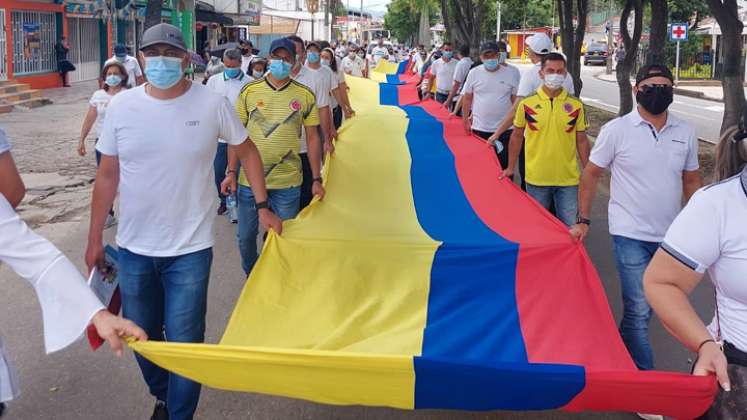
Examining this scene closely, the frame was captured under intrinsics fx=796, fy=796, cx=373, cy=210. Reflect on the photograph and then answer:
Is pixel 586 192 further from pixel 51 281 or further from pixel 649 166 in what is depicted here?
pixel 51 281

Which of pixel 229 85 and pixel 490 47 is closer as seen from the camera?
pixel 229 85

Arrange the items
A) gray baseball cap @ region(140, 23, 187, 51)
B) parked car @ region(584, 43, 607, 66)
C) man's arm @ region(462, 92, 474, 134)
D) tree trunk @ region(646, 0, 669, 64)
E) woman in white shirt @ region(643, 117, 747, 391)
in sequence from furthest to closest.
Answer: parked car @ region(584, 43, 607, 66) < tree trunk @ region(646, 0, 669, 64) < man's arm @ region(462, 92, 474, 134) < gray baseball cap @ region(140, 23, 187, 51) < woman in white shirt @ region(643, 117, 747, 391)

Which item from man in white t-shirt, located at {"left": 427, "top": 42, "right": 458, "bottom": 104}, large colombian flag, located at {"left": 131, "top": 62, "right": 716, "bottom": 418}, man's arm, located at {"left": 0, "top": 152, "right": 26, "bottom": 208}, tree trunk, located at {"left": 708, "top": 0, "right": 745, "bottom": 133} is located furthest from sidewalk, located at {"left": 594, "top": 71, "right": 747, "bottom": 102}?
man's arm, located at {"left": 0, "top": 152, "right": 26, "bottom": 208}

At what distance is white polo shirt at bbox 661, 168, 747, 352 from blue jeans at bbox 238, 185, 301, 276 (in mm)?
3607

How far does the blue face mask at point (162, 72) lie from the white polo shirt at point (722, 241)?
2.35 metres

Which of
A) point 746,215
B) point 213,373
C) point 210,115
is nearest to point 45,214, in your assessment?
point 210,115

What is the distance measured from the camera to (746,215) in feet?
8.12

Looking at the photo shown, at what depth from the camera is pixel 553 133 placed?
244 inches

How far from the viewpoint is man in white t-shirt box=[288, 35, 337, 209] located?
6816 mm

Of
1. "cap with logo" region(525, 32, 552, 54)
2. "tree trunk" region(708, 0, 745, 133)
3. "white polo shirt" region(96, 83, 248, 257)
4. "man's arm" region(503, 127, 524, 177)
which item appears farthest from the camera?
"tree trunk" region(708, 0, 745, 133)

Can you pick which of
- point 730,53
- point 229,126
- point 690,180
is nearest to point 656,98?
point 690,180

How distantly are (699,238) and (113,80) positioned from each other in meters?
6.56

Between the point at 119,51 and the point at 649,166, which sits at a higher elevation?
the point at 119,51

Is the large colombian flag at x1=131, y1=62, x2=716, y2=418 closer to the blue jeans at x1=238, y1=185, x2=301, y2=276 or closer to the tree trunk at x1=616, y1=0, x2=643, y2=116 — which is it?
the blue jeans at x1=238, y1=185, x2=301, y2=276
